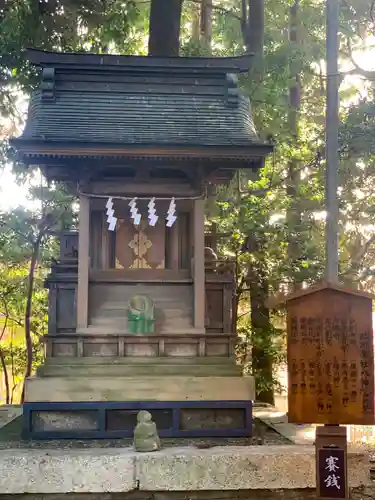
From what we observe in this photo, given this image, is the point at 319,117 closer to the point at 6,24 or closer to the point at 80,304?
the point at 6,24

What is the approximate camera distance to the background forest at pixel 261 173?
40.7 feet

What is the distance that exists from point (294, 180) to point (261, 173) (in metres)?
0.95

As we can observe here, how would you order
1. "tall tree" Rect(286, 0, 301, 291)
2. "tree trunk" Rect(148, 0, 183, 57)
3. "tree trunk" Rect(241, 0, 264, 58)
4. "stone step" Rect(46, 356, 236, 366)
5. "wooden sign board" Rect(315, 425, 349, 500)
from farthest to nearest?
"tree trunk" Rect(241, 0, 264, 58) < "tall tree" Rect(286, 0, 301, 291) < "tree trunk" Rect(148, 0, 183, 57) < "stone step" Rect(46, 356, 236, 366) < "wooden sign board" Rect(315, 425, 349, 500)

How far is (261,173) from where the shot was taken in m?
14.0

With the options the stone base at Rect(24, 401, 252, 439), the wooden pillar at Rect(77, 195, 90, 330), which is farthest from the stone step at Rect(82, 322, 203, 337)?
the stone base at Rect(24, 401, 252, 439)

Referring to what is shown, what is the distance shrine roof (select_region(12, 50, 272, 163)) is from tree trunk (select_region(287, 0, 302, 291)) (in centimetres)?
446

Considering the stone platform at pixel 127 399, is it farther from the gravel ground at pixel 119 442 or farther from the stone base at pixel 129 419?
the gravel ground at pixel 119 442

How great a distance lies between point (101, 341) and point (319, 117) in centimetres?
1090

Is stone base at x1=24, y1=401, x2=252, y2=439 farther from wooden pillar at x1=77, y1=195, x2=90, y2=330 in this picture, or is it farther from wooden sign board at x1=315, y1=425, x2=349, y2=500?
wooden sign board at x1=315, y1=425, x2=349, y2=500

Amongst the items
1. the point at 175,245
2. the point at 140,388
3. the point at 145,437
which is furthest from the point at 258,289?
the point at 145,437

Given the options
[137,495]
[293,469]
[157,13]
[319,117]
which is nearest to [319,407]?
[293,469]

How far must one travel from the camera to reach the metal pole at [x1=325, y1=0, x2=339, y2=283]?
8.48 m

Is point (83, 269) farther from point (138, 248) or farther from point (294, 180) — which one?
point (294, 180)

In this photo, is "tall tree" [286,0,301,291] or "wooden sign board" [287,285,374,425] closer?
"wooden sign board" [287,285,374,425]
